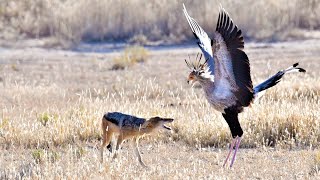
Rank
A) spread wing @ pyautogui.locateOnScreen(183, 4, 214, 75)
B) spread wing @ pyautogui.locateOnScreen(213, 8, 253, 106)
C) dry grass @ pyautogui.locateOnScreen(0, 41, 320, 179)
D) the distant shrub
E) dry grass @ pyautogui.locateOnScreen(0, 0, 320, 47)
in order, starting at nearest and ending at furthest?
spread wing @ pyautogui.locateOnScreen(213, 8, 253, 106) < dry grass @ pyautogui.locateOnScreen(0, 41, 320, 179) < spread wing @ pyautogui.locateOnScreen(183, 4, 214, 75) < the distant shrub < dry grass @ pyautogui.locateOnScreen(0, 0, 320, 47)

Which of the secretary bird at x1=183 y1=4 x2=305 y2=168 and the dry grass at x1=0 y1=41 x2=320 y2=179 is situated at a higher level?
the secretary bird at x1=183 y1=4 x2=305 y2=168

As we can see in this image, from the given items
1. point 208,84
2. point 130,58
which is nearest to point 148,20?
point 130,58

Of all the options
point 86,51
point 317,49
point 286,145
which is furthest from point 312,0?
point 286,145

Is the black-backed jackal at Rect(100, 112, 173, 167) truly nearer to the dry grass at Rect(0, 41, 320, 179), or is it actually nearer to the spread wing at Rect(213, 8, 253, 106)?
the dry grass at Rect(0, 41, 320, 179)

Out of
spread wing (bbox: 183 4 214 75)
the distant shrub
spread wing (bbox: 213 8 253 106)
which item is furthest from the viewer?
the distant shrub

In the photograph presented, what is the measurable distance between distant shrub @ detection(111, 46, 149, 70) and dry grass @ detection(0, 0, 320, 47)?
3.63 meters

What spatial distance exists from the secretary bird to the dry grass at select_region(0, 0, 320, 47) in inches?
587

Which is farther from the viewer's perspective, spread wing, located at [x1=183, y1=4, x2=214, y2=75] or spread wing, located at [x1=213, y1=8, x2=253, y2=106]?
spread wing, located at [x1=183, y1=4, x2=214, y2=75]

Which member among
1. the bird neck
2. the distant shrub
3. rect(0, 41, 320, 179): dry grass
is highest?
the bird neck

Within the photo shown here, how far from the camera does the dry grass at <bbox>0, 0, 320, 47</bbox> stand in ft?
78.0

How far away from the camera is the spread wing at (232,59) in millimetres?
7684

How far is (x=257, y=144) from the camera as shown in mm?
9570

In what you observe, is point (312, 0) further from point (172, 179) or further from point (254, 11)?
point (172, 179)

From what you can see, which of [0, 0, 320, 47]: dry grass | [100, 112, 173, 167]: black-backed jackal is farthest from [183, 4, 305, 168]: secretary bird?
[0, 0, 320, 47]: dry grass
